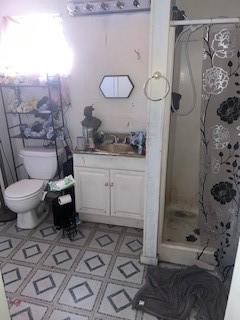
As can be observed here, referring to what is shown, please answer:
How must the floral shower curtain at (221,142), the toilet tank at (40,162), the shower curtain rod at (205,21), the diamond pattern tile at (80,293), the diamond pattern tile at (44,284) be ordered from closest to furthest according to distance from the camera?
1. the shower curtain rod at (205,21)
2. the floral shower curtain at (221,142)
3. the diamond pattern tile at (80,293)
4. the diamond pattern tile at (44,284)
5. the toilet tank at (40,162)

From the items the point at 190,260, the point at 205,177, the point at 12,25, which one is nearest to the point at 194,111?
the point at 205,177

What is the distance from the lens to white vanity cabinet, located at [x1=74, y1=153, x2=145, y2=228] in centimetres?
231

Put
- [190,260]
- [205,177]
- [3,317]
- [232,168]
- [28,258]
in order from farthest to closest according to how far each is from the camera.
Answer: [28,258]
[190,260]
[205,177]
[232,168]
[3,317]

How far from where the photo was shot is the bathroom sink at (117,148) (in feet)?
7.78

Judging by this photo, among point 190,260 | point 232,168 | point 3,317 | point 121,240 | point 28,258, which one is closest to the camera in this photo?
point 3,317

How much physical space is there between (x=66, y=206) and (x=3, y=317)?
1.50 m

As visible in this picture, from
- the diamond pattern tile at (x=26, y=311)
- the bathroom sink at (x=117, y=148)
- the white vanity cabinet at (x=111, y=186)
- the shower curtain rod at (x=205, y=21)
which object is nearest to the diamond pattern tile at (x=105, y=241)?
the white vanity cabinet at (x=111, y=186)

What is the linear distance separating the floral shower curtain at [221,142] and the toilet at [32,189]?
60.0 inches

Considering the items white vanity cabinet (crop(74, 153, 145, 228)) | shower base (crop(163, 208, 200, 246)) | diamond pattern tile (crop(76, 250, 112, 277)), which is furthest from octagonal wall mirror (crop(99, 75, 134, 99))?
diamond pattern tile (crop(76, 250, 112, 277))

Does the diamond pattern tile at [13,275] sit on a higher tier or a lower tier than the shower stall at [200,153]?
lower

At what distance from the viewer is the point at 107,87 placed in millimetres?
2504

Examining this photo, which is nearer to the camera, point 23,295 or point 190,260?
point 23,295

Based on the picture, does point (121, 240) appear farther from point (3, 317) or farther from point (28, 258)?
point (3, 317)

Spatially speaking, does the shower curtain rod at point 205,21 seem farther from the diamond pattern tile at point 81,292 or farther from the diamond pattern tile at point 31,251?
the diamond pattern tile at point 31,251
